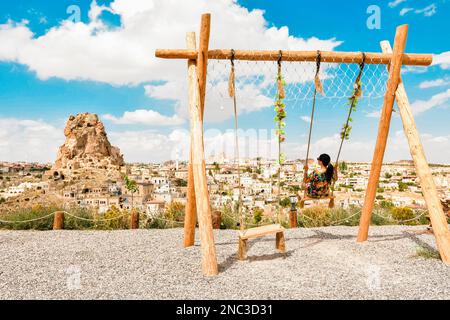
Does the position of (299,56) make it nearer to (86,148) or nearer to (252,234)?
(252,234)

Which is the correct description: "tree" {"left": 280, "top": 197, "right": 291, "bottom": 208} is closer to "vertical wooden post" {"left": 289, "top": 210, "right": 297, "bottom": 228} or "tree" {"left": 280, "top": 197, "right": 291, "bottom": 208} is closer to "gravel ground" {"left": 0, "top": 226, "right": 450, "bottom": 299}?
"vertical wooden post" {"left": 289, "top": 210, "right": 297, "bottom": 228}

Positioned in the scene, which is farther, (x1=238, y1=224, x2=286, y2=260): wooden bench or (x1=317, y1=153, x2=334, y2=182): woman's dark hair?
(x1=317, y1=153, x2=334, y2=182): woman's dark hair

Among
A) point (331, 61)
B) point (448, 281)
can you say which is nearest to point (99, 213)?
point (331, 61)

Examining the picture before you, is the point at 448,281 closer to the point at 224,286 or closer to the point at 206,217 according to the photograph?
the point at 224,286

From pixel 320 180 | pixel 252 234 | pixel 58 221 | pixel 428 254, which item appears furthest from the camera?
pixel 58 221

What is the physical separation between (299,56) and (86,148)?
65.5 metres

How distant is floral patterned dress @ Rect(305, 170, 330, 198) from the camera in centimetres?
561

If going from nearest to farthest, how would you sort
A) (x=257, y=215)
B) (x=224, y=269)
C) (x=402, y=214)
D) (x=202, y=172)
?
(x=202, y=172) < (x=224, y=269) < (x=402, y=214) < (x=257, y=215)

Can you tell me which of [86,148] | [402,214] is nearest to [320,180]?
[402,214]

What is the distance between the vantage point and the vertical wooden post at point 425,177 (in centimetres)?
477

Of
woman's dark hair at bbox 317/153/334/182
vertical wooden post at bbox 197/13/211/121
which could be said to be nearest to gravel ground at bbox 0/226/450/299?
woman's dark hair at bbox 317/153/334/182

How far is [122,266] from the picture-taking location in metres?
4.88

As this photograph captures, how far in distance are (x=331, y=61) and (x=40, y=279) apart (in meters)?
5.35

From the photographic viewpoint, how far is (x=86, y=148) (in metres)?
64.2
